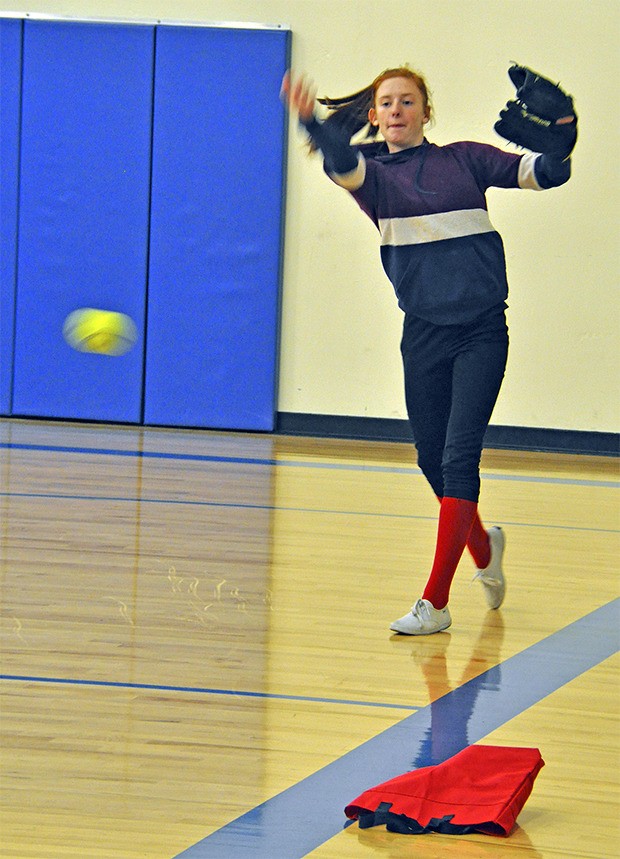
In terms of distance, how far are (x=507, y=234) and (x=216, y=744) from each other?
6177mm

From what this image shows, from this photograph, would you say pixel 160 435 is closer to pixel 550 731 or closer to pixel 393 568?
pixel 393 568

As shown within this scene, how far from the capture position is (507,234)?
8.06m

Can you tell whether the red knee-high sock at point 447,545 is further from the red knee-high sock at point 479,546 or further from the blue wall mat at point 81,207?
the blue wall mat at point 81,207

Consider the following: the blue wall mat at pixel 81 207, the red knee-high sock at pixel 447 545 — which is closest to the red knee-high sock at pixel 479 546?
the red knee-high sock at pixel 447 545

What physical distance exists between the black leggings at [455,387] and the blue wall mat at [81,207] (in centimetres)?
501

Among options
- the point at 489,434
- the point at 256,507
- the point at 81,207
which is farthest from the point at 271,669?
the point at 81,207

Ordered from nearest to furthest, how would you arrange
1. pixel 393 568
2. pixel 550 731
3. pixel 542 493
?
pixel 550 731 < pixel 393 568 < pixel 542 493

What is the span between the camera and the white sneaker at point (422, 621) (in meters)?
3.28

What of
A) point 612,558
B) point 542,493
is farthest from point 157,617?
point 542,493

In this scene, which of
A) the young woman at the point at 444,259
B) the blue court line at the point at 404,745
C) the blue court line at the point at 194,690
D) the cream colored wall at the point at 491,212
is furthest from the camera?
the cream colored wall at the point at 491,212

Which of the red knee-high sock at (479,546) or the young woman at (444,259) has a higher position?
the young woman at (444,259)

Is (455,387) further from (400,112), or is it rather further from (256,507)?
(256,507)

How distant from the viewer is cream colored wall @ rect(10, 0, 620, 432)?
7949 millimetres

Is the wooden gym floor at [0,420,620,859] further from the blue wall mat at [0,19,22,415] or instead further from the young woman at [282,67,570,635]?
the blue wall mat at [0,19,22,415]
